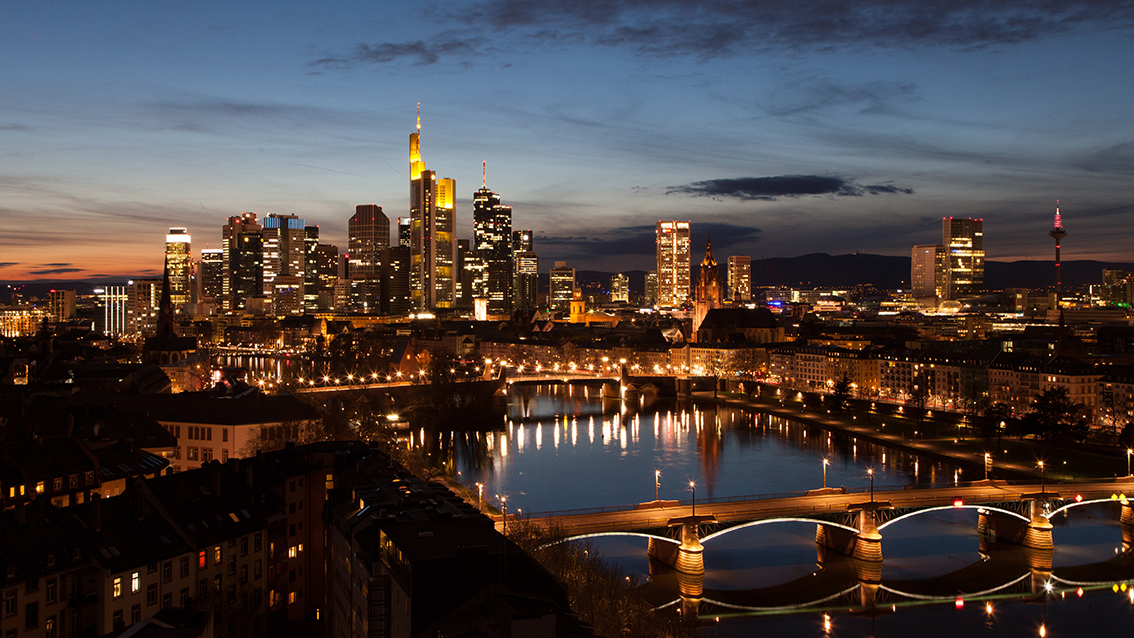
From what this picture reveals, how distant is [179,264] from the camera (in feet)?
Result: 529

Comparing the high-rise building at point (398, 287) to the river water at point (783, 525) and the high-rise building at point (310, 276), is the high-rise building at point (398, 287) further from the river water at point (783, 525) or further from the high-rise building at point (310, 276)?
the river water at point (783, 525)

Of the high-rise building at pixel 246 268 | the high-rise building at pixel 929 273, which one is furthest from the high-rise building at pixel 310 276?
the high-rise building at pixel 929 273

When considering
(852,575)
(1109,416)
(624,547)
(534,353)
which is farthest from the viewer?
(534,353)

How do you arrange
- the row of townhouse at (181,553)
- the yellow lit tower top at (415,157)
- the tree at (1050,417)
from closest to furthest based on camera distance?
the row of townhouse at (181,553) < the tree at (1050,417) < the yellow lit tower top at (415,157)

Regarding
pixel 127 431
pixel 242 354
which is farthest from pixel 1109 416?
pixel 242 354

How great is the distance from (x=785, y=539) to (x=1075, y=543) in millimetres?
7302

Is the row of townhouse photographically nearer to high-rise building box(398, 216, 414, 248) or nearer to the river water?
the river water

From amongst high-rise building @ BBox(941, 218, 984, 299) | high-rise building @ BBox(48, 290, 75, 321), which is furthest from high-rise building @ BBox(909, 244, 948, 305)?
high-rise building @ BBox(48, 290, 75, 321)

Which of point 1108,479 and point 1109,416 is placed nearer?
point 1108,479

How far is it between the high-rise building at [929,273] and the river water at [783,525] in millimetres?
118469

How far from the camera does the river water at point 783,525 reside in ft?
62.1

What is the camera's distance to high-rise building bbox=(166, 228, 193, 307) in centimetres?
15875

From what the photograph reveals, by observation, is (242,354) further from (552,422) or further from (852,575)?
(852,575)

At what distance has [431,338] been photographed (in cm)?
9481
